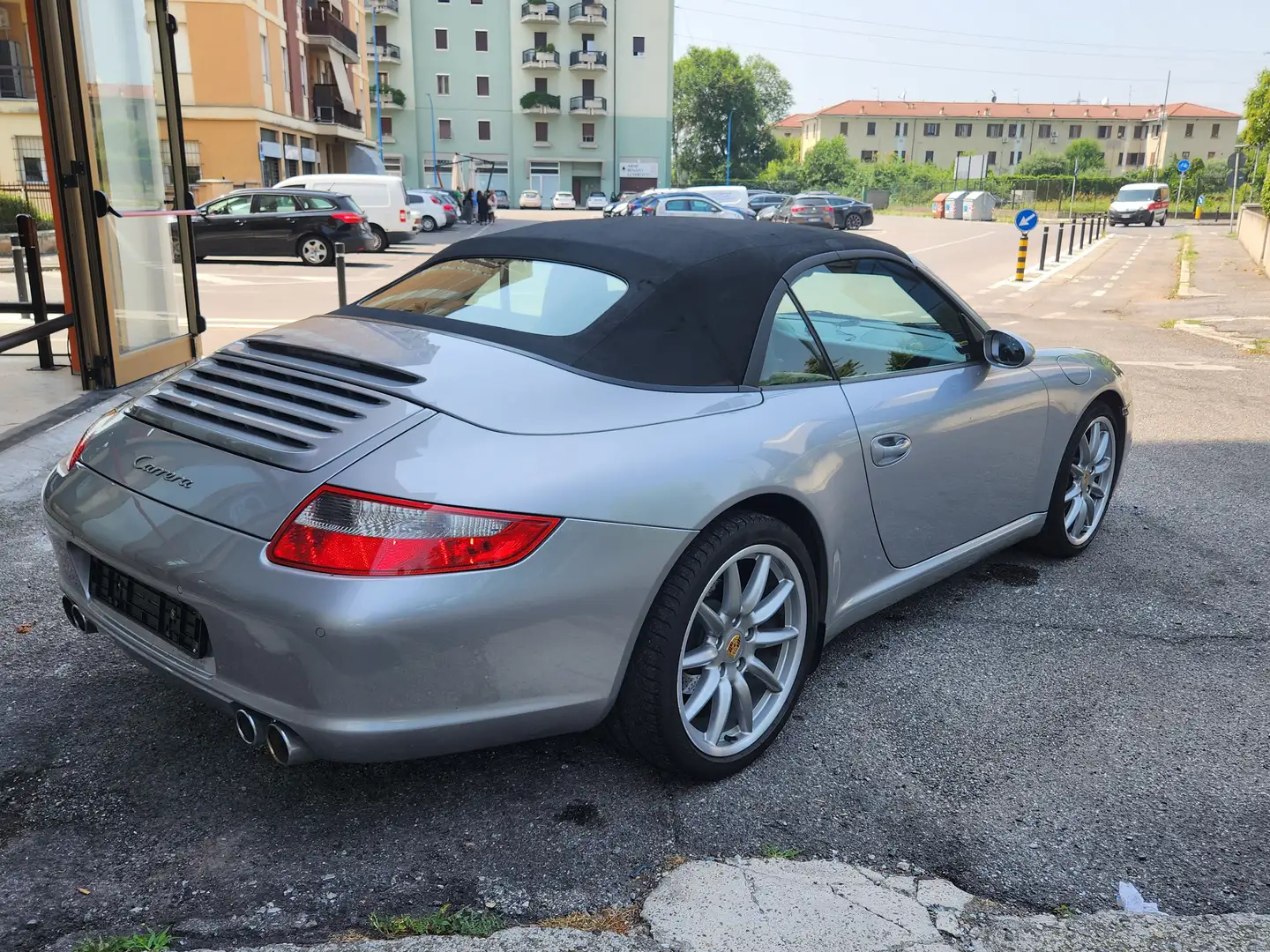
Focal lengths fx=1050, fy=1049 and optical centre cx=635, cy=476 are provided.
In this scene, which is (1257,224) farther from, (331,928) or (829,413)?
(331,928)

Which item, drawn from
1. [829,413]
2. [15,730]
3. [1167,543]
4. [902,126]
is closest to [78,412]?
[15,730]

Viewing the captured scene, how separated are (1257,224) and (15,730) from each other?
28915 mm

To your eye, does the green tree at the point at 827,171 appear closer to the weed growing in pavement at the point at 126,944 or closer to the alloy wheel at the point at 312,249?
the alloy wheel at the point at 312,249

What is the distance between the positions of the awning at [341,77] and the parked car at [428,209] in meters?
10.6

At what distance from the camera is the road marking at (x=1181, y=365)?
10047 millimetres

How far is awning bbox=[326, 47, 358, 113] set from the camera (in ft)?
144

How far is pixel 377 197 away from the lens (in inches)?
1008

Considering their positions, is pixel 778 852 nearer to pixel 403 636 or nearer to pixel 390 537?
pixel 403 636

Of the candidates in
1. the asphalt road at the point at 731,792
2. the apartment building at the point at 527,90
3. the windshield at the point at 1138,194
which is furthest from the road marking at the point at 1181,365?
the apartment building at the point at 527,90

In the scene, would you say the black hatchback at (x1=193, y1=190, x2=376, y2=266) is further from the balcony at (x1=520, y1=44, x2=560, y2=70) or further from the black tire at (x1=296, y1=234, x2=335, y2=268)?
the balcony at (x1=520, y1=44, x2=560, y2=70)

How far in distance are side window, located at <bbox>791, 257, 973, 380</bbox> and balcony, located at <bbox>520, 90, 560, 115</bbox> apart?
73548 mm

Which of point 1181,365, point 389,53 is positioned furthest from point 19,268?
point 389,53

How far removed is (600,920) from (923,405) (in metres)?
1.95

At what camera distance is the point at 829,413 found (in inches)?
119
